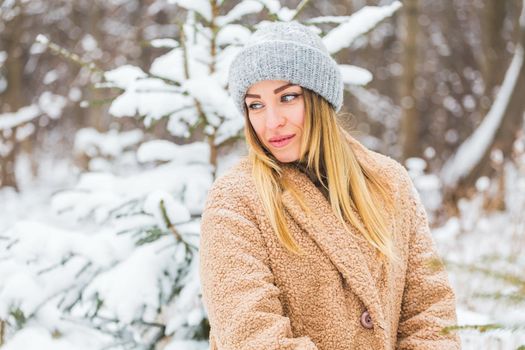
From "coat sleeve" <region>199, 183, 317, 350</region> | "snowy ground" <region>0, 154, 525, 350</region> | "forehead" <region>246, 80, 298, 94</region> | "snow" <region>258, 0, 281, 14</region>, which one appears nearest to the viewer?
"snowy ground" <region>0, 154, 525, 350</region>

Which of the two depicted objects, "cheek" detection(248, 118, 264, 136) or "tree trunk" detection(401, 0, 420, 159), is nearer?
"cheek" detection(248, 118, 264, 136)

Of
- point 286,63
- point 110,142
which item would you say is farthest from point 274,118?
point 110,142

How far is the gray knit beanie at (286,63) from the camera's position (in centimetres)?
166

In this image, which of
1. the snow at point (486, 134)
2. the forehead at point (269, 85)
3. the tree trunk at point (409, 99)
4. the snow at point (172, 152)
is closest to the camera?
the forehead at point (269, 85)

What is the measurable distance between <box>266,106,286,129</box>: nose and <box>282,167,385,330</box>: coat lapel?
0.20m

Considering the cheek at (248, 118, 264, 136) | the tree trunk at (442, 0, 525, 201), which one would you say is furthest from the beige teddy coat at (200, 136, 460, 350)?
the tree trunk at (442, 0, 525, 201)

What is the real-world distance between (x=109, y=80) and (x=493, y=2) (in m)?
8.75

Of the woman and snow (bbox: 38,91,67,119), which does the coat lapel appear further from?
snow (bbox: 38,91,67,119)

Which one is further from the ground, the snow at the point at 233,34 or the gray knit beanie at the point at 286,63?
the snow at the point at 233,34

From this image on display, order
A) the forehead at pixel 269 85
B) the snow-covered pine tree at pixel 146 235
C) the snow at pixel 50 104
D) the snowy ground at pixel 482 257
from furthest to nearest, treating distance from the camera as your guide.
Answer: the snow at pixel 50 104 → the snow-covered pine tree at pixel 146 235 → the forehead at pixel 269 85 → the snowy ground at pixel 482 257

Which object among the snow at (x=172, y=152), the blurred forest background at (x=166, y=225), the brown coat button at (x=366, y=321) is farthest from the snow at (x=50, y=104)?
the brown coat button at (x=366, y=321)

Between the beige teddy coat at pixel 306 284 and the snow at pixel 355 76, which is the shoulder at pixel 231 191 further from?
the snow at pixel 355 76

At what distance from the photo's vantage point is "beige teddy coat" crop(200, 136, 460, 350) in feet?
4.76

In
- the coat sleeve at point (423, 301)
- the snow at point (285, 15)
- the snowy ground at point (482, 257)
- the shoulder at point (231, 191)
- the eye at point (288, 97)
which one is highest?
the snow at point (285, 15)
